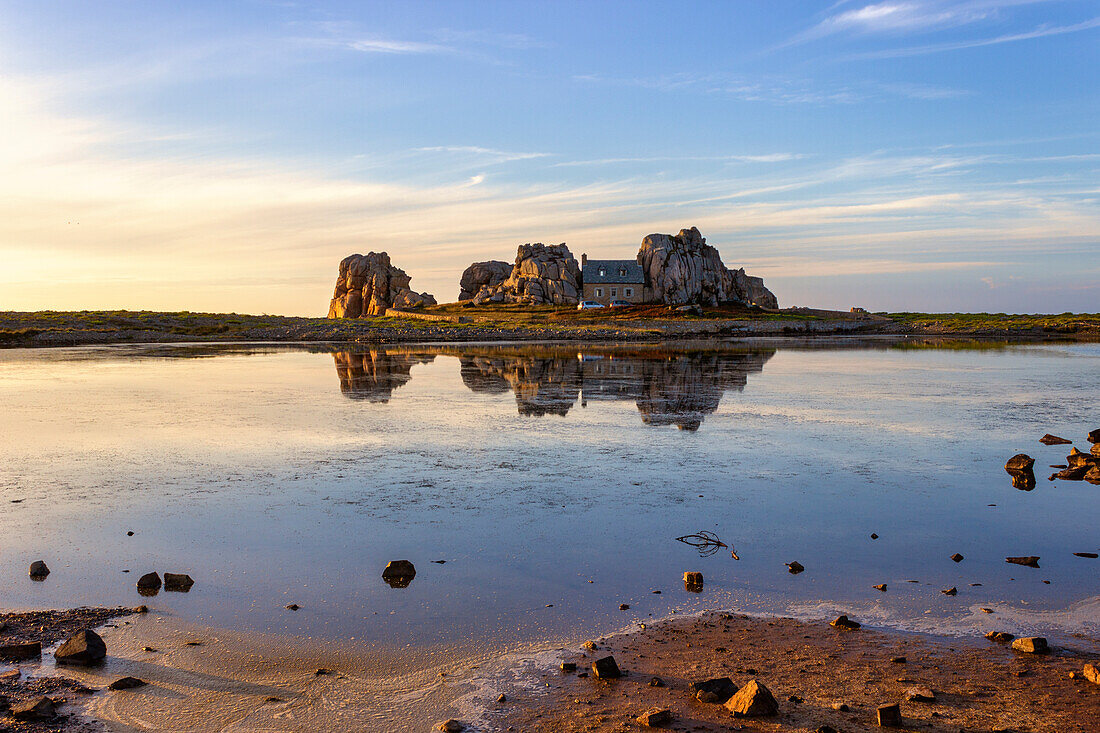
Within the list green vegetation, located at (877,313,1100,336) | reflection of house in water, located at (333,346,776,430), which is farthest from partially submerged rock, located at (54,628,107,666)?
green vegetation, located at (877,313,1100,336)

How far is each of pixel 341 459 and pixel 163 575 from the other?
599 cm

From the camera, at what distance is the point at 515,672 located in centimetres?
605

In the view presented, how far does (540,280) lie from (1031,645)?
103m

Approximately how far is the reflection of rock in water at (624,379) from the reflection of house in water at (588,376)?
23 mm

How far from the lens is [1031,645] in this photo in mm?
6273

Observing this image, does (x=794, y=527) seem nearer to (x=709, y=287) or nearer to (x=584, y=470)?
(x=584, y=470)

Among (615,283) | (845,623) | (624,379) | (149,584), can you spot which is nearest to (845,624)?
(845,623)

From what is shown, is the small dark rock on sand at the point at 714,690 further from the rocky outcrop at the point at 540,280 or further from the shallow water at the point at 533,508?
the rocky outcrop at the point at 540,280

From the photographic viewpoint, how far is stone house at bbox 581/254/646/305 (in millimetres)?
107875

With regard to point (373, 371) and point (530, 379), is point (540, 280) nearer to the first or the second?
point (373, 371)

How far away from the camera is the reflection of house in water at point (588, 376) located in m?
21.7

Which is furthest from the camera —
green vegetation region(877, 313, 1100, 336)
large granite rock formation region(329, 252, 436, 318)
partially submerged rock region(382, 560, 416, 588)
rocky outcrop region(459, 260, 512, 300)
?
rocky outcrop region(459, 260, 512, 300)

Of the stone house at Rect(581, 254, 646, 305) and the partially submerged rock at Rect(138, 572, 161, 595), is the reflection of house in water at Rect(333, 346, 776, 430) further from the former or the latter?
the stone house at Rect(581, 254, 646, 305)

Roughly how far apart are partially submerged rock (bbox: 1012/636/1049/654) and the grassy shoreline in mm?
57893
